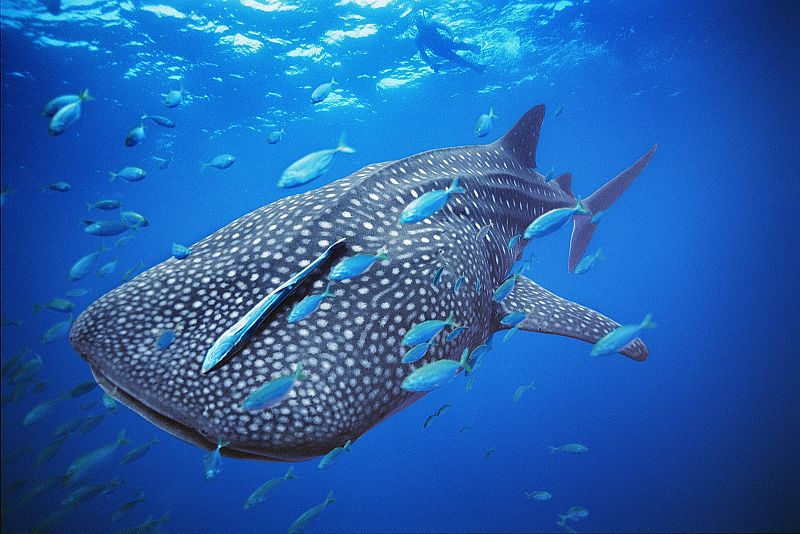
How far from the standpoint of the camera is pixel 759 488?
18.2m

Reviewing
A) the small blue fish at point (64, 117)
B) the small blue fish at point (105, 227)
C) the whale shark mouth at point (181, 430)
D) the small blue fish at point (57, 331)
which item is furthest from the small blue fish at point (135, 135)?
the whale shark mouth at point (181, 430)

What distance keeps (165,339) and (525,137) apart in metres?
6.03

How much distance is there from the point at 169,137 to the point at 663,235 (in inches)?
3493

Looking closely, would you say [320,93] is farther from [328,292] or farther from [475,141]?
[475,141]

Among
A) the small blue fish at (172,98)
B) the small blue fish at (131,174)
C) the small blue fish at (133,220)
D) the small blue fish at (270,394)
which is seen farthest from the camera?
the small blue fish at (172,98)

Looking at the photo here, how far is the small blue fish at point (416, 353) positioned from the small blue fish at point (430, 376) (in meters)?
0.07

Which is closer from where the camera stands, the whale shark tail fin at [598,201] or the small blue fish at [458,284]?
the small blue fish at [458,284]

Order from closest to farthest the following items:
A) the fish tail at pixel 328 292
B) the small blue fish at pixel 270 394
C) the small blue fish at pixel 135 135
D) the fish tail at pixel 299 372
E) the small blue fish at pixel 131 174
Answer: the small blue fish at pixel 270 394
the fish tail at pixel 299 372
the fish tail at pixel 328 292
the small blue fish at pixel 135 135
the small blue fish at pixel 131 174

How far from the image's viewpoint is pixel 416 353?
2400 millimetres

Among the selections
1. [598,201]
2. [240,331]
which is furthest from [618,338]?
[598,201]

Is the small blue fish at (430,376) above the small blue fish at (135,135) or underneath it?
underneath

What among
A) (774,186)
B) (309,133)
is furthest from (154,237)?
(774,186)

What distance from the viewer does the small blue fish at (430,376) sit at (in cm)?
228

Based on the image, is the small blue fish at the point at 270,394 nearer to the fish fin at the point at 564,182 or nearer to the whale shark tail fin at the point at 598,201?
the whale shark tail fin at the point at 598,201
